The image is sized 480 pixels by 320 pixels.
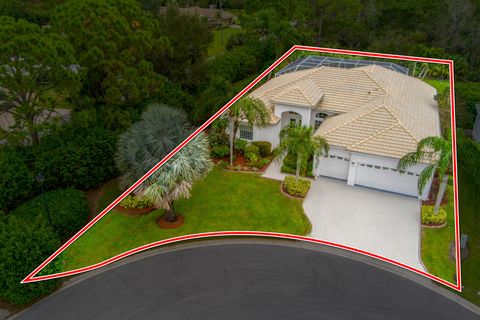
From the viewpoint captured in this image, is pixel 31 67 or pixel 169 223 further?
pixel 31 67

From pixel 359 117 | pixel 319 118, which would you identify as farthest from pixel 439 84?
pixel 359 117

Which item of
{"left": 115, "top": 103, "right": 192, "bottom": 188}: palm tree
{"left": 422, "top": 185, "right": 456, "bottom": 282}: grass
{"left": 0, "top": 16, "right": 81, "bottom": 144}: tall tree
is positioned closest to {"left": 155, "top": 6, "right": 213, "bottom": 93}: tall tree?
{"left": 0, "top": 16, "right": 81, "bottom": 144}: tall tree

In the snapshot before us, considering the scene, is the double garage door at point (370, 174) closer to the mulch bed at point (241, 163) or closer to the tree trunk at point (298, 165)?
the tree trunk at point (298, 165)

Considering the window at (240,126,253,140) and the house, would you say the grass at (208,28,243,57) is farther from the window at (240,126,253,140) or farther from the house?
the window at (240,126,253,140)

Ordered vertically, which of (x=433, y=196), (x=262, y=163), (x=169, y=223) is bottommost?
(x=169, y=223)

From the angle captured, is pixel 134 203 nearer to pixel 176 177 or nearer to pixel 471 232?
pixel 176 177

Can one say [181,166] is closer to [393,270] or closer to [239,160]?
[239,160]

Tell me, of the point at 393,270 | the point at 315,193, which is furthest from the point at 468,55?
the point at 393,270
